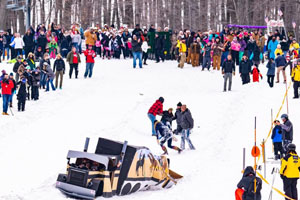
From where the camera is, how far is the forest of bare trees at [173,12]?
212ft

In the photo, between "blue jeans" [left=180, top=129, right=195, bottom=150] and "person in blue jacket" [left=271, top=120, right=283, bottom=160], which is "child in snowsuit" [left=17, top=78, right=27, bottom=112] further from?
"person in blue jacket" [left=271, top=120, right=283, bottom=160]

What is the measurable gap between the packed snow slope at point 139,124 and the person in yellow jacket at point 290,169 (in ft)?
2.88

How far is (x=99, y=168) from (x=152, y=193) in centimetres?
186

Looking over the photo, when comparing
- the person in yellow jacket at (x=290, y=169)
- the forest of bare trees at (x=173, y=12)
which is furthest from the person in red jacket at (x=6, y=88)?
the forest of bare trees at (x=173, y=12)

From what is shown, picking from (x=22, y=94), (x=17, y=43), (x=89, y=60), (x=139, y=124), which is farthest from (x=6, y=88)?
(x=17, y=43)

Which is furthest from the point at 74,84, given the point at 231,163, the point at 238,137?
the point at 231,163

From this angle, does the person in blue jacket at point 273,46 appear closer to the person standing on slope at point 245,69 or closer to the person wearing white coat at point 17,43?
Answer: the person standing on slope at point 245,69

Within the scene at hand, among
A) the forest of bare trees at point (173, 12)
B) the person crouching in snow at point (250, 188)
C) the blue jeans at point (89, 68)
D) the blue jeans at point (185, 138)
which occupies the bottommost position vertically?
the blue jeans at point (185, 138)

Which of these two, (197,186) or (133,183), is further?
(197,186)

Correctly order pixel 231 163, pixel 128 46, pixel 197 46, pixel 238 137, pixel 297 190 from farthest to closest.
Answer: pixel 128 46, pixel 197 46, pixel 238 137, pixel 231 163, pixel 297 190

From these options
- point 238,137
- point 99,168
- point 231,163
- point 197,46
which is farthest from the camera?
point 197,46

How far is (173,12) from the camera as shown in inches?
2689

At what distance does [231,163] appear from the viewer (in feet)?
69.7

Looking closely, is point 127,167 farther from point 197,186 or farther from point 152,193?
point 197,186
